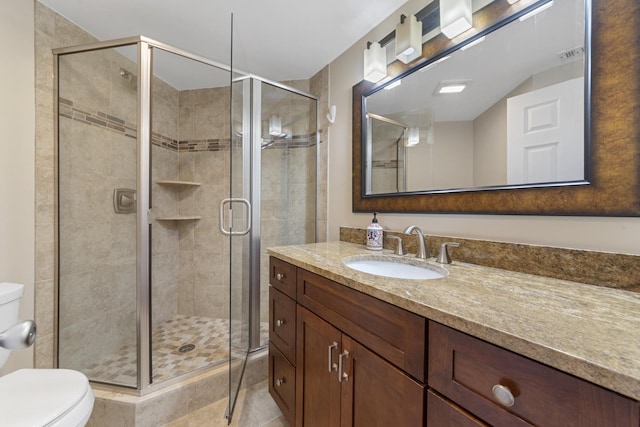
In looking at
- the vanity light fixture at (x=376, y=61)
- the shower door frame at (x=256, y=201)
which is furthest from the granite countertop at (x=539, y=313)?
the vanity light fixture at (x=376, y=61)

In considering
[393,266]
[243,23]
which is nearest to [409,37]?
[243,23]

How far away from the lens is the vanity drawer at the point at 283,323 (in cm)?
113

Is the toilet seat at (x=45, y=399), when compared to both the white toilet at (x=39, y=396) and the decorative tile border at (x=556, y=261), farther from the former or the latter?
the decorative tile border at (x=556, y=261)

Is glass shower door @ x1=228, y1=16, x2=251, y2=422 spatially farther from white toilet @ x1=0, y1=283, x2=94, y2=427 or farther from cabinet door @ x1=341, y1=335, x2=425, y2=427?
cabinet door @ x1=341, y1=335, x2=425, y2=427

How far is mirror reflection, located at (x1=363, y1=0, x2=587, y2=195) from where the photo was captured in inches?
30.5

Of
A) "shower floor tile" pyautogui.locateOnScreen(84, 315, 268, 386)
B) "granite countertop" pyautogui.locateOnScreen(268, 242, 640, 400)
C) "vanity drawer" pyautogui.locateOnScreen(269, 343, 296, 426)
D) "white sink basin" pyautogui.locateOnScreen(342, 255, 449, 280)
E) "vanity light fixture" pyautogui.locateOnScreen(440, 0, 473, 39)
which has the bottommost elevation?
"shower floor tile" pyautogui.locateOnScreen(84, 315, 268, 386)

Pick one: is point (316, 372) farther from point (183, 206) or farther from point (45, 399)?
point (183, 206)

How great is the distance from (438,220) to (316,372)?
850 mm

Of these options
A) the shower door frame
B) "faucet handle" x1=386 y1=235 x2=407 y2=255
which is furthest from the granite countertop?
the shower door frame

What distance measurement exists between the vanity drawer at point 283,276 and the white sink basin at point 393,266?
26 centimetres

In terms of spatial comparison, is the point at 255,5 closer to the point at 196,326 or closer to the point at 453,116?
the point at 453,116

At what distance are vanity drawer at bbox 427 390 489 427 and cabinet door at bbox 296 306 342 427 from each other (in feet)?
1.12

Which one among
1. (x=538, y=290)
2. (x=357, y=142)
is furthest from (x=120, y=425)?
(x=357, y=142)

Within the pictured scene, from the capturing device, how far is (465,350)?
1.61 ft
